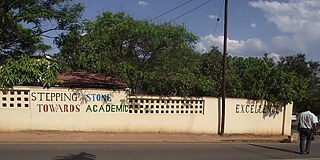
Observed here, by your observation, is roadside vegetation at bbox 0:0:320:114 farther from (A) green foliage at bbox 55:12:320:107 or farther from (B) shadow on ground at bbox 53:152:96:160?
(B) shadow on ground at bbox 53:152:96:160

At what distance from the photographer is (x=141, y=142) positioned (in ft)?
46.3

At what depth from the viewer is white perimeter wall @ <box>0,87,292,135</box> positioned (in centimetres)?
1535

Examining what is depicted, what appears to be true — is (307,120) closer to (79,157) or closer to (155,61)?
(79,157)

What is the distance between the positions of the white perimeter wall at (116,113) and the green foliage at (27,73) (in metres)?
0.39

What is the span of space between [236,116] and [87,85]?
7555 millimetres

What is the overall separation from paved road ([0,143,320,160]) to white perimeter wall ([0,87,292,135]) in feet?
12.3

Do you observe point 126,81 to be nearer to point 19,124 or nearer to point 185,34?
point 185,34

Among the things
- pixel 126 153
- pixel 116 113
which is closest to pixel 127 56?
pixel 116 113

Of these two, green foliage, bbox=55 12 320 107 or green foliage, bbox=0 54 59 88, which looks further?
green foliage, bbox=55 12 320 107

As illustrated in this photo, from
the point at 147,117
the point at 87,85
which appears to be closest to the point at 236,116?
the point at 147,117

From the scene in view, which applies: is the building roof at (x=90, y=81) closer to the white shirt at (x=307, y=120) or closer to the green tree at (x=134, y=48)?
the green tree at (x=134, y=48)

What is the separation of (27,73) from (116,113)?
4143 millimetres

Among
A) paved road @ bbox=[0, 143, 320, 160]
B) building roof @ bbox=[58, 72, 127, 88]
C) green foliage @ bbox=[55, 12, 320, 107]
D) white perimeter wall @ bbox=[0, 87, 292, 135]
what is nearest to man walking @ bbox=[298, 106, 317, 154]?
paved road @ bbox=[0, 143, 320, 160]

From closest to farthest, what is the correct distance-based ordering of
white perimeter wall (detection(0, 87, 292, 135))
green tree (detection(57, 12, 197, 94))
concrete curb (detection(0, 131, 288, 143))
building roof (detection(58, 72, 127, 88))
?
concrete curb (detection(0, 131, 288, 143)) → white perimeter wall (detection(0, 87, 292, 135)) → green tree (detection(57, 12, 197, 94)) → building roof (detection(58, 72, 127, 88))
